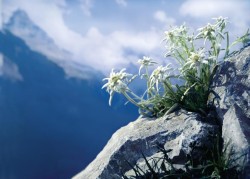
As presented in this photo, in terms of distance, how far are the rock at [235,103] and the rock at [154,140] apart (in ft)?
0.76

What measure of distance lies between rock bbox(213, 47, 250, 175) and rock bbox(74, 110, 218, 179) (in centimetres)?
23

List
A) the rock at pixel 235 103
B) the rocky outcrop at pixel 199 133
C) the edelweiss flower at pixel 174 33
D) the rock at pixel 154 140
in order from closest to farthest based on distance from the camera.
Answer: the rock at pixel 235 103 < the rocky outcrop at pixel 199 133 < the rock at pixel 154 140 < the edelweiss flower at pixel 174 33

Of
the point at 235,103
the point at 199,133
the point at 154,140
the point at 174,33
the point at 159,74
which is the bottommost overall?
the point at 199,133

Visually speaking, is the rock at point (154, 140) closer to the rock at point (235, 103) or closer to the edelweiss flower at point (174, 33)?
the rock at point (235, 103)

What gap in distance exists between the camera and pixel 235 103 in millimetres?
4617

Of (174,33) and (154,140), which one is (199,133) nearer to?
(154,140)

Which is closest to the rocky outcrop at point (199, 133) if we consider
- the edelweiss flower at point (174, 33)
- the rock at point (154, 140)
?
the rock at point (154, 140)

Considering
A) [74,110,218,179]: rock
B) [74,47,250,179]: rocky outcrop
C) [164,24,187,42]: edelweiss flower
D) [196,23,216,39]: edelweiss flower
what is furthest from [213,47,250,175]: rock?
[164,24,187,42]: edelweiss flower

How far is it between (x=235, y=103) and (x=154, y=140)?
3.31ft

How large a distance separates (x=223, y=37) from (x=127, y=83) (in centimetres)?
123

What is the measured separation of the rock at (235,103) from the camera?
4.25 metres

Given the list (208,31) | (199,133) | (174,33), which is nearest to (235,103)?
(199,133)

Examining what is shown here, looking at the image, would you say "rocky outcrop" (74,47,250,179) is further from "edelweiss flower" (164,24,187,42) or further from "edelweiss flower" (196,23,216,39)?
"edelweiss flower" (164,24,187,42)

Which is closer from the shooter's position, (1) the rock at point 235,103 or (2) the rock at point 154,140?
(1) the rock at point 235,103
